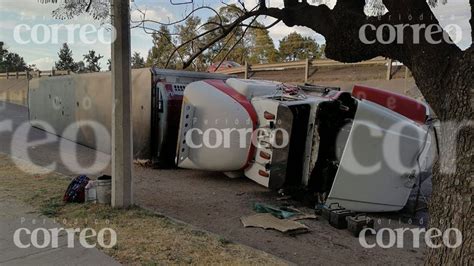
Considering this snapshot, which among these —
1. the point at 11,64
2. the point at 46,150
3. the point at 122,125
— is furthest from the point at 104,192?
the point at 11,64

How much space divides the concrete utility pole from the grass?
239mm

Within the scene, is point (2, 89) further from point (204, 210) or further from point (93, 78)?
point (204, 210)

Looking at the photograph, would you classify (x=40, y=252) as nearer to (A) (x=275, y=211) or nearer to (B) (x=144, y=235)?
(B) (x=144, y=235)

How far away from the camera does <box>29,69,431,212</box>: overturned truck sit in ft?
19.7

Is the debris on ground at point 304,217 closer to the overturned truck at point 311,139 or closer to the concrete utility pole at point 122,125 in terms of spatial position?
the overturned truck at point 311,139

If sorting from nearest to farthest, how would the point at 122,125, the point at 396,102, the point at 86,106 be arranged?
1. the point at 122,125
2. the point at 396,102
3. the point at 86,106

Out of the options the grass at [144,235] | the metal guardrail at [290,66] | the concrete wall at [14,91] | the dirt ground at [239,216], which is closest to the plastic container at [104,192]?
the grass at [144,235]

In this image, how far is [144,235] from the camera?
4676 mm

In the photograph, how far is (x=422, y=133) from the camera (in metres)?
6.26

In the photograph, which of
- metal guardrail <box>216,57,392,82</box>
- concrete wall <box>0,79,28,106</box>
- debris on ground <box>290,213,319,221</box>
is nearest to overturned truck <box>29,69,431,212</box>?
debris on ground <box>290,213,319,221</box>

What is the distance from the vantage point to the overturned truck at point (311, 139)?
6.01 m

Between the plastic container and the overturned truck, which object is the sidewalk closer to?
the plastic container

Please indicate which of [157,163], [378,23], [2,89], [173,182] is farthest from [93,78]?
[2,89]

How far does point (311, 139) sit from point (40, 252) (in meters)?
3.86
